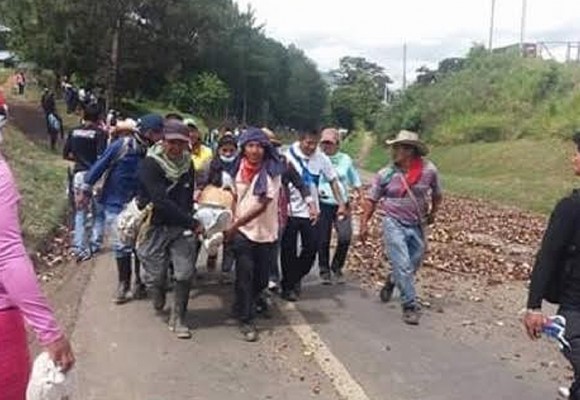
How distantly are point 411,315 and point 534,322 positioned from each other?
421 centimetres

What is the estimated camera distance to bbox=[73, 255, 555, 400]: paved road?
21.9ft

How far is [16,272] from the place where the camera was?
3.08m

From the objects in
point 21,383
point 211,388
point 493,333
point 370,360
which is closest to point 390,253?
point 493,333

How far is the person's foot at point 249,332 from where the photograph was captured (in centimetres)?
802

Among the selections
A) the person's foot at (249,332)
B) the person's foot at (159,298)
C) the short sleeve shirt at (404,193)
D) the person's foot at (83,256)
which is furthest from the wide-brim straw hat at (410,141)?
the person's foot at (83,256)

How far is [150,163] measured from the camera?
803 centimetres

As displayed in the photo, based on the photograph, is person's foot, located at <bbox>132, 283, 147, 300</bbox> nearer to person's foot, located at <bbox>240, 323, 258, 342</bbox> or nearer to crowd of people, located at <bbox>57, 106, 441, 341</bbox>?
crowd of people, located at <bbox>57, 106, 441, 341</bbox>

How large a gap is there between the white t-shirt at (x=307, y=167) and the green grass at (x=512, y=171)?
48.8 feet

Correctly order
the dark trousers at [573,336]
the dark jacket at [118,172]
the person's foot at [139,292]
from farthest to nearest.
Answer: the dark jacket at [118,172]
the person's foot at [139,292]
the dark trousers at [573,336]

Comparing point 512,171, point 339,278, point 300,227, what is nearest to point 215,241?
point 300,227

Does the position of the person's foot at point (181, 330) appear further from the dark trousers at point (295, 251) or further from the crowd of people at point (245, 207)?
the dark trousers at point (295, 251)

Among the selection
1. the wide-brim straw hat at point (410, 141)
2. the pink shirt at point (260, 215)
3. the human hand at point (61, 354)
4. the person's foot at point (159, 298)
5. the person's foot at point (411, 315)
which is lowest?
the person's foot at point (411, 315)

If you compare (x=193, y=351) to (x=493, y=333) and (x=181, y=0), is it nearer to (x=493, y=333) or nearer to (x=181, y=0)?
(x=493, y=333)

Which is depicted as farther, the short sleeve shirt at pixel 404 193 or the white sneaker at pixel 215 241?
the short sleeve shirt at pixel 404 193
